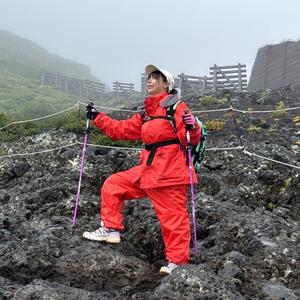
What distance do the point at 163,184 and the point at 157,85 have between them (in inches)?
51.9

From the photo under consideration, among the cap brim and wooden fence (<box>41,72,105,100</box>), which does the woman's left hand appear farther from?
wooden fence (<box>41,72,105,100</box>)

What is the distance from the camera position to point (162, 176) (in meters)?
5.63

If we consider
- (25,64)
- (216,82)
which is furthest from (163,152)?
(25,64)

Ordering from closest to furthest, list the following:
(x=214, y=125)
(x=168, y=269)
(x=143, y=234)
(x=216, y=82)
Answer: (x=168, y=269) < (x=143, y=234) < (x=214, y=125) < (x=216, y=82)

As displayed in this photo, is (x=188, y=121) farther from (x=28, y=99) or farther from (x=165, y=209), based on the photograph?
(x=28, y=99)

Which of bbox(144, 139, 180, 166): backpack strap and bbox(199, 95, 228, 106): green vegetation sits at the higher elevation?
bbox(199, 95, 228, 106): green vegetation

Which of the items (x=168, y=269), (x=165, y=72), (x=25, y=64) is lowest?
(x=168, y=269)

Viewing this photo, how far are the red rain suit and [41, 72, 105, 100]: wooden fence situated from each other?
40.2m

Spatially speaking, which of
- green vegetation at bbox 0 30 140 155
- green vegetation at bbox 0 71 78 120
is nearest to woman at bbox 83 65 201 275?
green vegetation at bbox 0 30 140 155

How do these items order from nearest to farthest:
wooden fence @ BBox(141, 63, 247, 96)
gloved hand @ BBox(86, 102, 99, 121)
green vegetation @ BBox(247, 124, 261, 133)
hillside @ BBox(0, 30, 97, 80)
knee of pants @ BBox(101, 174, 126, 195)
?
1. knee of pants @ BBox(101, 174, 126, 195)
2. gloved hand @ BBox(86, 102, 99, 121)
3. green vegetation @ BBox(247, 124, 261, 133)
4. wooden fence @ BBox(141, 63, 247, 96)
5. hillside @ BBox(0, 30, 97, 80)

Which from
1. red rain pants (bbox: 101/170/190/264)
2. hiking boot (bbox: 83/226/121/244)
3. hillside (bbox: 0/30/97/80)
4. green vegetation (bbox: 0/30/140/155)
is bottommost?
hiking boot (bbox: 83/226/121/244)

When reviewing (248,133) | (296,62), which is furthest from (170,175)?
(296,62)

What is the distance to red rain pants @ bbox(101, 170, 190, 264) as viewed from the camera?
5.48 m

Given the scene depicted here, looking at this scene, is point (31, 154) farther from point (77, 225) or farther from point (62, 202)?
point (77, 225)
